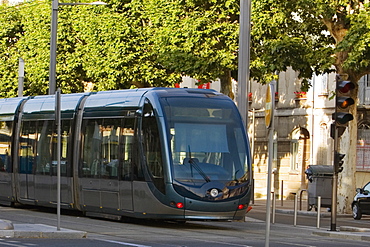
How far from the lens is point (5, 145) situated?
90.8 feet

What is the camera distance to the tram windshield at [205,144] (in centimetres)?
2098

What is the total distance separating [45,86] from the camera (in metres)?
48.2

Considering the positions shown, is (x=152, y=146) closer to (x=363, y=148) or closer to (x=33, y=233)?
(x=33, y=233)

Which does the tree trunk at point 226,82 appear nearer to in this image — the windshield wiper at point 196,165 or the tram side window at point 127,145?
the tram side window at point 127,145

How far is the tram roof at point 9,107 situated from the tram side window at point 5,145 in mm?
160

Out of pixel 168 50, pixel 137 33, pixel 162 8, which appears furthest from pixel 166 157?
pixel 137 33

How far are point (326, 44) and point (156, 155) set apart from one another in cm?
1439

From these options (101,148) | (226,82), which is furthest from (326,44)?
(101,148)

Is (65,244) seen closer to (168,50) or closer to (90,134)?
(90,134)

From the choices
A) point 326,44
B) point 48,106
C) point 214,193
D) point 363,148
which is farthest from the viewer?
point 363,148

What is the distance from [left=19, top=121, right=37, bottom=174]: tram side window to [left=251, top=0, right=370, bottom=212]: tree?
7.97 meters

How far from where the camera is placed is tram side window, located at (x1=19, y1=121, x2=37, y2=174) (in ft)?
85.0

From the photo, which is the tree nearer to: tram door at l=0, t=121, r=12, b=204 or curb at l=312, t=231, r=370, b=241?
tram door at l=0, t=121, r=12, b=204

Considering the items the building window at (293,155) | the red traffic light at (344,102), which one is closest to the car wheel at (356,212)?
the red traffic light at (344,102)
